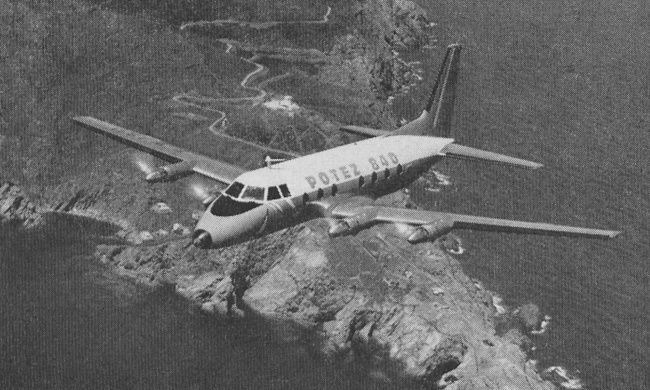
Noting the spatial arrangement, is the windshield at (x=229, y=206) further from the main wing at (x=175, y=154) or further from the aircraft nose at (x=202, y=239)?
the main wing at (x=175, y=154)

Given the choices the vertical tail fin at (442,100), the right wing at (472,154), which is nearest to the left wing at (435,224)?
the right wing at (472,154)

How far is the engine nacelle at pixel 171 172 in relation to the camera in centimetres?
7888

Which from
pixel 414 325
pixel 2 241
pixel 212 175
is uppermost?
pixel 212 175

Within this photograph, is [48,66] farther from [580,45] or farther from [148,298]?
[580,45]

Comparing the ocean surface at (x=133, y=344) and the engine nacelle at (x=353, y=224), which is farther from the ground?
the engine nacelle at (x=353, y=224)

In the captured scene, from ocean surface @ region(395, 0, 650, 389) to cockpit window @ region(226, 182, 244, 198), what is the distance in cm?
3123

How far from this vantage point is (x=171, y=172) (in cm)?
8000

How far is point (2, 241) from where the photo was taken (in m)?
97.9

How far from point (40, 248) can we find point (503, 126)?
62.9m

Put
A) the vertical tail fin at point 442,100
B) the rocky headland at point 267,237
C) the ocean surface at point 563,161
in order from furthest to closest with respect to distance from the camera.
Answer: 1. the vertical tail fin at point 442,100
2. the ocean surface at point 563,161
3. the rocky headland at point 267,237

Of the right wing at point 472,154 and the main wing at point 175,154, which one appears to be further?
the right wing at point 472,154

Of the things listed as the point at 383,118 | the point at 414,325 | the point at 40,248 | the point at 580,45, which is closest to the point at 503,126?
the point at 383,118

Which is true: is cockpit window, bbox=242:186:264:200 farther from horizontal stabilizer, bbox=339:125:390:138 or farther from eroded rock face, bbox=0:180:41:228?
eroded rock face, bbox=0:180:41:228

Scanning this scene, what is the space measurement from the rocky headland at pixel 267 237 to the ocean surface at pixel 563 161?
5982 millimetres
